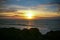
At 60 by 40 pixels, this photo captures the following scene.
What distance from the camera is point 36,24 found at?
5.95 metres

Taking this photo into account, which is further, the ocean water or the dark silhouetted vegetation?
the ocean water

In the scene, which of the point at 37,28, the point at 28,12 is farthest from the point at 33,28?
the point at 28,12

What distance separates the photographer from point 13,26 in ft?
20.2

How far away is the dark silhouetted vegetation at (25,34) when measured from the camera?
5.68 meters

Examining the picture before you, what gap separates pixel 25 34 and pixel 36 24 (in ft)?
1.45

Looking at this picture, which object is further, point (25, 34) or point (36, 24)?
point (36, 24)

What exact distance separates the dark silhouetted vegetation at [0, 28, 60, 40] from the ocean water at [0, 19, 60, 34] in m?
0.13

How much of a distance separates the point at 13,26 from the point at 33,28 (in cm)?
62

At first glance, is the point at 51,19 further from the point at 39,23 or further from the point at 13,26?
the point at 13,26

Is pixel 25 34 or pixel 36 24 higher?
pixel 36 24

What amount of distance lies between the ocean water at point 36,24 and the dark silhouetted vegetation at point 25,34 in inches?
4.9

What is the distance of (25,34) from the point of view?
580 centimetres

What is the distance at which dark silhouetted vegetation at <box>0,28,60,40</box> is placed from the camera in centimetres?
568

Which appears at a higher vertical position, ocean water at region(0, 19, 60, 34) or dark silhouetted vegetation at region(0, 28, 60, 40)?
ocean water at region(0, 19, 60, 34)
